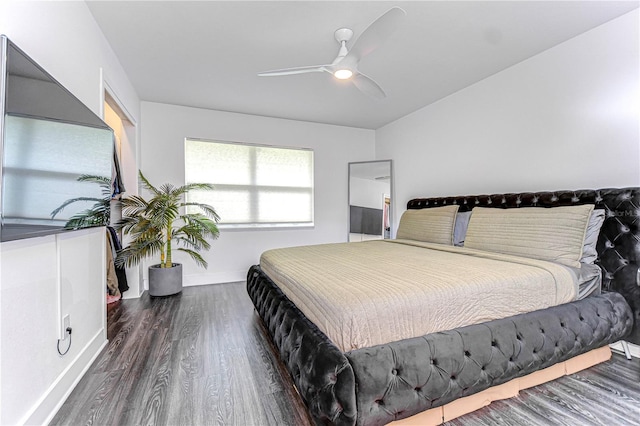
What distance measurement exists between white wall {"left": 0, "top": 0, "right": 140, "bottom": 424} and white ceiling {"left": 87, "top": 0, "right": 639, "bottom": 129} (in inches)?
17.3

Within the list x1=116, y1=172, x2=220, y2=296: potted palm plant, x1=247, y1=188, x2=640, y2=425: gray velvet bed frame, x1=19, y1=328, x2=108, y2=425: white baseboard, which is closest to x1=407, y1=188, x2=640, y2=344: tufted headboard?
x1=247, y1=188, x2=640, y2=425: gray velvet bed frame

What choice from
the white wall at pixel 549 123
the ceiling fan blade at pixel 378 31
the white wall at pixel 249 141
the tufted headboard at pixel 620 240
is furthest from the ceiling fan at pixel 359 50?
the white wall at pixel 249 141

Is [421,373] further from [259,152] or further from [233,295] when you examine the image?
[259,152]

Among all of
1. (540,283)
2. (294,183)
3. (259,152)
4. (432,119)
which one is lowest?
(540,283)

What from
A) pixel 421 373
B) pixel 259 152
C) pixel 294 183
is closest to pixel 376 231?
pixel 294 183

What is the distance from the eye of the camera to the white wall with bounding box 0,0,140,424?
1244 mm

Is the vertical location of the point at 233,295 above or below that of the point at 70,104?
below

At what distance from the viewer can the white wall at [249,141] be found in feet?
12.9

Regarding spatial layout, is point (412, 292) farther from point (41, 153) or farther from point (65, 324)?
point (65, 324)

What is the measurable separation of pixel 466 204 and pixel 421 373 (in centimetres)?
244

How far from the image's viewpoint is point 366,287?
1.51 meters

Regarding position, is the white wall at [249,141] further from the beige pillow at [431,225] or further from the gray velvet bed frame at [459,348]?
the gray velvet bed frame at [459,348]

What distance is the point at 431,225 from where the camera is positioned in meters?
3.25

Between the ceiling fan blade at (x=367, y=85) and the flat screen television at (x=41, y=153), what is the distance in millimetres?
1939
